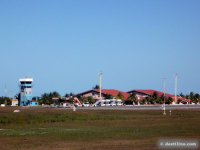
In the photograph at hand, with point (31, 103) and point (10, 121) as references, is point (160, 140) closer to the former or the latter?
point (10, 121)

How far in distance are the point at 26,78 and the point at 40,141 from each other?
347 ft

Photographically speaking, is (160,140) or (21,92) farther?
(21,92)

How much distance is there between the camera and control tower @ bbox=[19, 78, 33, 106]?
397ft

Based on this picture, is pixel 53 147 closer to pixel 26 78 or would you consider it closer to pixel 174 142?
pixel 174 142

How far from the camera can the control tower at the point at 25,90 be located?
4761 inches

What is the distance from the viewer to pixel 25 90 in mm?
120688

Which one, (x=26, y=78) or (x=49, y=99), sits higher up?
(x=26, y=78)

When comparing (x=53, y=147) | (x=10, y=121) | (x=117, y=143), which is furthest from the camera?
(x=10, y=121)

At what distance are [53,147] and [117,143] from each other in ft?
12.4

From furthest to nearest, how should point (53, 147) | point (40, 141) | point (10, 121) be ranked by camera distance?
point (10, 121) → point (40, 141) → point (53, 147)

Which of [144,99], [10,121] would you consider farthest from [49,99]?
[10,121]

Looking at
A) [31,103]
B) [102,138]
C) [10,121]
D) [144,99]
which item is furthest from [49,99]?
[102,138]

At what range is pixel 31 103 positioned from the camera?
12450 centimetres

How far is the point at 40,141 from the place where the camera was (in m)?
19.3
